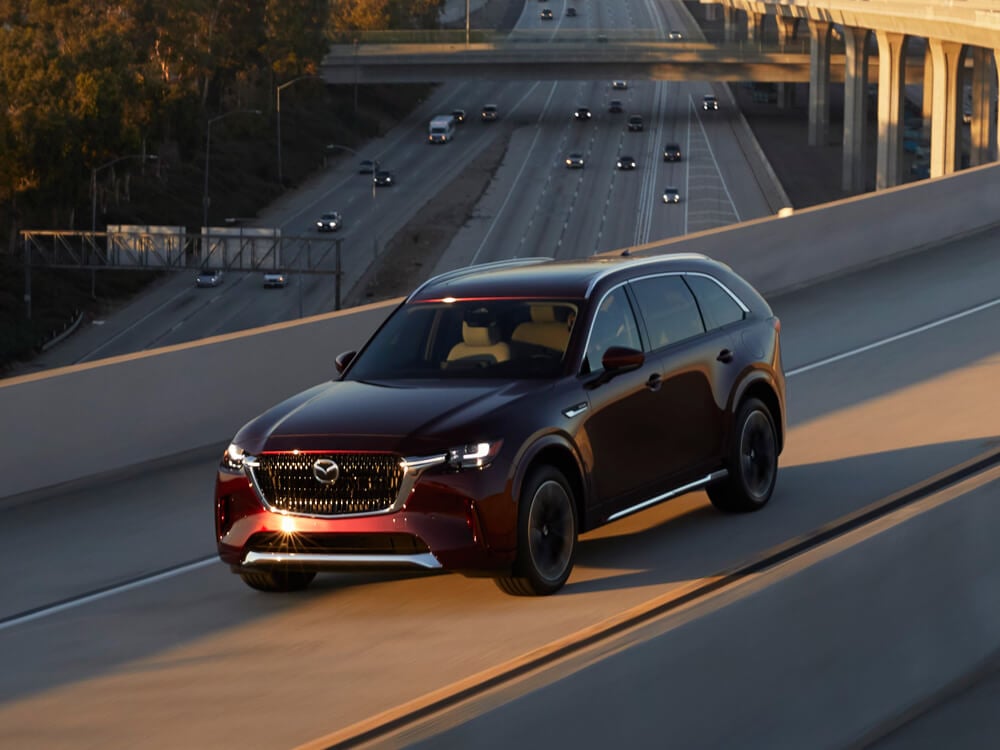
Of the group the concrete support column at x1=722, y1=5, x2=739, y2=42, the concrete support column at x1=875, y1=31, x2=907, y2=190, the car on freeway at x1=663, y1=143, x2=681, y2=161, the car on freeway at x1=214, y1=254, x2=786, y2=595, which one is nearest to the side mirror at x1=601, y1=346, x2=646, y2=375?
the car on freeway at x1=214, y1=254, x2=786, y2=595

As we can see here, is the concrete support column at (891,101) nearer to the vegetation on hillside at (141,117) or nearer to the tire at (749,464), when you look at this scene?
the vegetation on hillside at (141,117)

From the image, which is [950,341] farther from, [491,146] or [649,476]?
[491,146]

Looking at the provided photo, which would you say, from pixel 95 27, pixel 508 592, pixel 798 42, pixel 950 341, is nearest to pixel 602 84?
pixel 798 42

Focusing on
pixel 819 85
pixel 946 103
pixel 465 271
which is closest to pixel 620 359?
pixel 465 271

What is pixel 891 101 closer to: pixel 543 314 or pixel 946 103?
pixel 946 103

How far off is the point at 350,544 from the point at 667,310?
2.91 metres

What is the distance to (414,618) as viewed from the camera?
31.3 feet

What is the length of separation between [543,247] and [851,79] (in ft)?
85.8

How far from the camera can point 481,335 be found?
1042cm

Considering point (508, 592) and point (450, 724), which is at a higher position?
point (450, 724)

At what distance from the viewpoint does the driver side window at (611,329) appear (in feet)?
33.9

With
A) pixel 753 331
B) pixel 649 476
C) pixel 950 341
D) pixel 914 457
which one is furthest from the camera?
pixel 950 341

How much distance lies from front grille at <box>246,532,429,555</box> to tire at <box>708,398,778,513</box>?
2800 millimetres

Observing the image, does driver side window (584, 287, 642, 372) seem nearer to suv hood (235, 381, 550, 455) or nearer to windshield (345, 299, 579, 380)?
windshield (345, 299, 579, 380)
